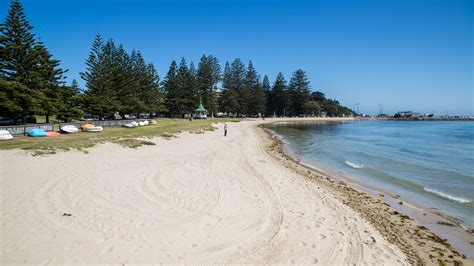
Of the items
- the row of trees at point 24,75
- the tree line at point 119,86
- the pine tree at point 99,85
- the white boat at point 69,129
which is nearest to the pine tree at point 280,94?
the tree line at point 119,86

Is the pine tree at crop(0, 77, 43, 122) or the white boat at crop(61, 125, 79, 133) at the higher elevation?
the pine tree at crop(0, 77, 43, 122)

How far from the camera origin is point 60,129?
778 inches

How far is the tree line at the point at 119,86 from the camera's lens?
24297 mm

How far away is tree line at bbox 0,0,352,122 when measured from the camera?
24.3m

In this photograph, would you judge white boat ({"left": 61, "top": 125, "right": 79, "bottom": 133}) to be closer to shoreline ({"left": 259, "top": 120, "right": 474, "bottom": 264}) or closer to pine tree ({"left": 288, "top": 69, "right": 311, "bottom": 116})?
shoreline ({"left": 259, "top": 120, "right": 474, "bottom": 264})

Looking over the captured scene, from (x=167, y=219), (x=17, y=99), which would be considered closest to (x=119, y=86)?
(x=17, y=99)

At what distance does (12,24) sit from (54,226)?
98.7 feet

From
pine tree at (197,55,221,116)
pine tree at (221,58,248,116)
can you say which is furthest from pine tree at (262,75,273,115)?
pine tree at (197,55,221,116)

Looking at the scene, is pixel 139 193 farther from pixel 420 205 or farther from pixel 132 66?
pixel 132 66

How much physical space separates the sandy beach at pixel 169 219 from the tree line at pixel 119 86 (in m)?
19.7

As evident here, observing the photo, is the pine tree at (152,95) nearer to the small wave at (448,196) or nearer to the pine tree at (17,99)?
the pine tree at (17,99)

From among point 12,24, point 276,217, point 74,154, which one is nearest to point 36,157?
point 74,154

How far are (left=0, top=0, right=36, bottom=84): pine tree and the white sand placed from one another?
2035 cm

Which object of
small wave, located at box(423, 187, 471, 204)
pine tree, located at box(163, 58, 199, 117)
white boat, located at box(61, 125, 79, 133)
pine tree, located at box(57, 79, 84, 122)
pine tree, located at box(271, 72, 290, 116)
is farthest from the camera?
pine tree, located at box(271, 72, 290, 116)
